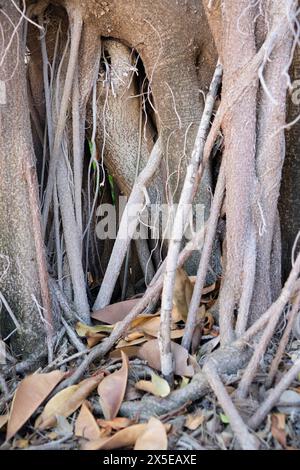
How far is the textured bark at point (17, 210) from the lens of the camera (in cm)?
162

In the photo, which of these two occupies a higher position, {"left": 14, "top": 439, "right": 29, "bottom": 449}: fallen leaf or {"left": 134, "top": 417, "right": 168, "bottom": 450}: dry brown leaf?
{"left": 134, "top": 417, "right": 168, "bottom": 450}: dry brown leaf

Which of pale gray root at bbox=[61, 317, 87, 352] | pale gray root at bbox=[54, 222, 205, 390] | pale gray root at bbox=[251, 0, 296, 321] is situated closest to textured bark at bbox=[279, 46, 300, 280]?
pale gray root at bbox=[251, 0, 296, 321]

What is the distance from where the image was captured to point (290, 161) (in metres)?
1.69

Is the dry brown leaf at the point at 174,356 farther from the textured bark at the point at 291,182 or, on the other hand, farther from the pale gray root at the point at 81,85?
the pale gray root at the point at 81,85

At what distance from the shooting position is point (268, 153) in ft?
4.88

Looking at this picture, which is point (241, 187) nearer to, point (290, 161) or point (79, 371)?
point (290, 161)

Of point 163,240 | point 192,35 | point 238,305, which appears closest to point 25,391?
point 238,305

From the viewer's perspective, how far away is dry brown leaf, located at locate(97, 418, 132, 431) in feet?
4.29

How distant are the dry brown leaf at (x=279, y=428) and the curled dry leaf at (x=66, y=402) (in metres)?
0.48

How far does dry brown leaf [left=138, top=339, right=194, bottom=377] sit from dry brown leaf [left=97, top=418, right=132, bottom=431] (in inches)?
8.3

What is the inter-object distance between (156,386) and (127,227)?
698mm

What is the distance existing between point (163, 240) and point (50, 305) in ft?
1.80

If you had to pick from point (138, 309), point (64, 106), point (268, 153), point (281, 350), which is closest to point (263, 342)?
point (281, 350)

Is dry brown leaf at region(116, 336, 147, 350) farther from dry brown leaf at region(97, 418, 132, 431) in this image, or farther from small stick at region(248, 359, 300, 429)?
small stick at region(248, 359, 300, 429)
